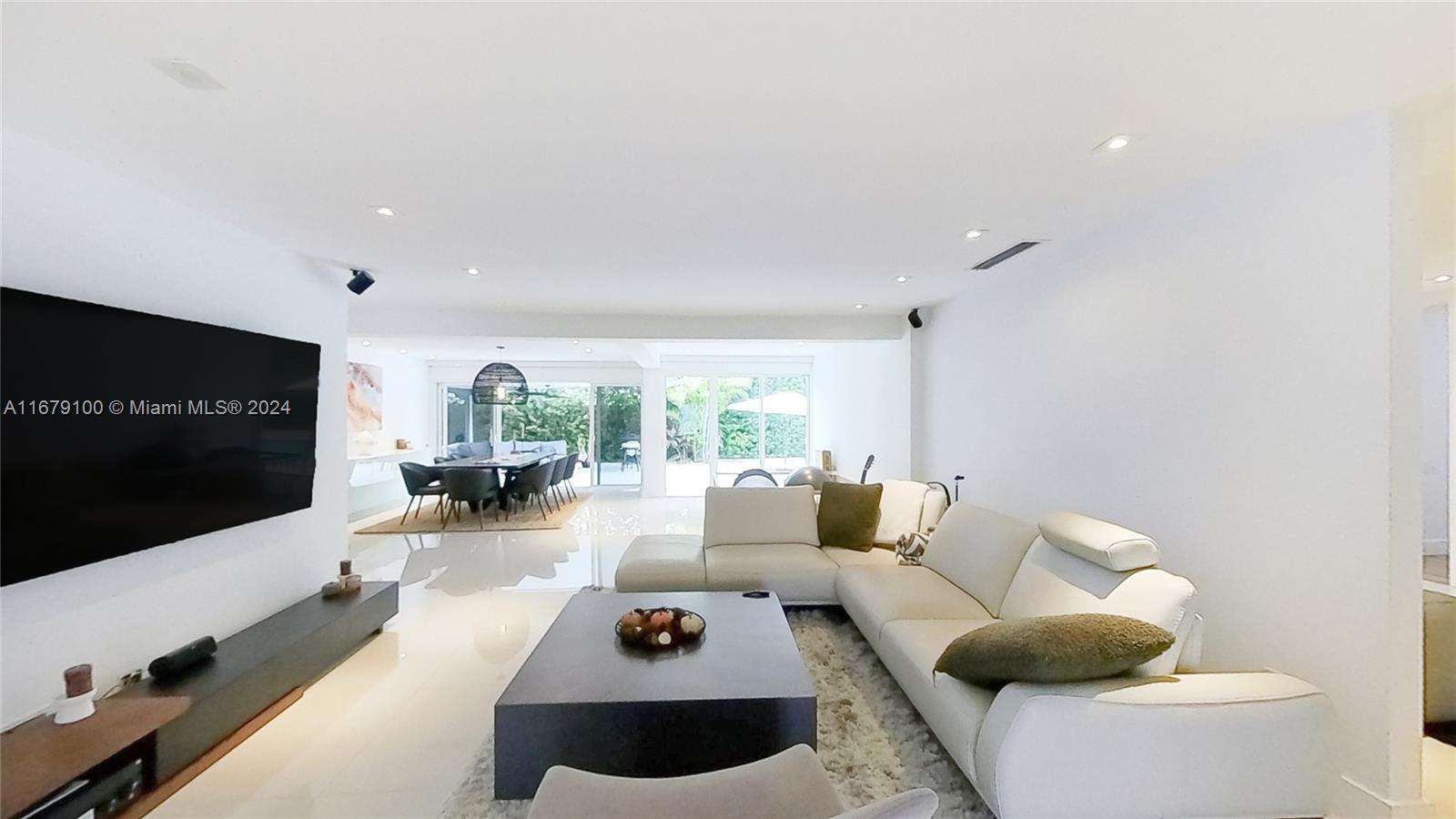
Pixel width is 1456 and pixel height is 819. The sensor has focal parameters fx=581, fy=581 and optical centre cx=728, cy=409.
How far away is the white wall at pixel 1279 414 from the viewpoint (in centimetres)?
195

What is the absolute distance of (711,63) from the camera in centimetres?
167

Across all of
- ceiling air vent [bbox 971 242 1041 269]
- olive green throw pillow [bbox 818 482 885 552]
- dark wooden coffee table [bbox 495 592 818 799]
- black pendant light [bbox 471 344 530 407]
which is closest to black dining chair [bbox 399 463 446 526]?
black pendant light [bbox 471 344 530 407]

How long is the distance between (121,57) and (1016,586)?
386 cm

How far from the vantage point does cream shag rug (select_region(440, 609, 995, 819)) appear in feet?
6.98

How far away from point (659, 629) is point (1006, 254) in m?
3.18

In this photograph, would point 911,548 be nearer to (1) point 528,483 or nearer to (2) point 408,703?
(2) point 408,703

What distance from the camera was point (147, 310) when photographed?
2633 mm

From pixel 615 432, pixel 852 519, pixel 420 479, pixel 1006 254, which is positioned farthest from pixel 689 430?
pixel 1006 254

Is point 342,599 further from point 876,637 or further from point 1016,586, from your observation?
point 1016,586

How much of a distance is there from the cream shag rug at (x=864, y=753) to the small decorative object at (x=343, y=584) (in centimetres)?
181

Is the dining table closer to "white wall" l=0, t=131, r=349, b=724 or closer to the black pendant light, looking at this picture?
the black pendant light

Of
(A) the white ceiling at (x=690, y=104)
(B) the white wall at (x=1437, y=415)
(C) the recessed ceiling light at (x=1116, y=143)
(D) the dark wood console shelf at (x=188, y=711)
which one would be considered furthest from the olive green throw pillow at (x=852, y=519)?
(B) the white wall at (x=1437, y=415)

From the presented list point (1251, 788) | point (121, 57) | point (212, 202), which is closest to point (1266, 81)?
point (1251, 788)

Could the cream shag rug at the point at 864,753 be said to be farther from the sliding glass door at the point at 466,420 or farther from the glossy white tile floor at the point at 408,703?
the sliding glass door at the point at 466,420
